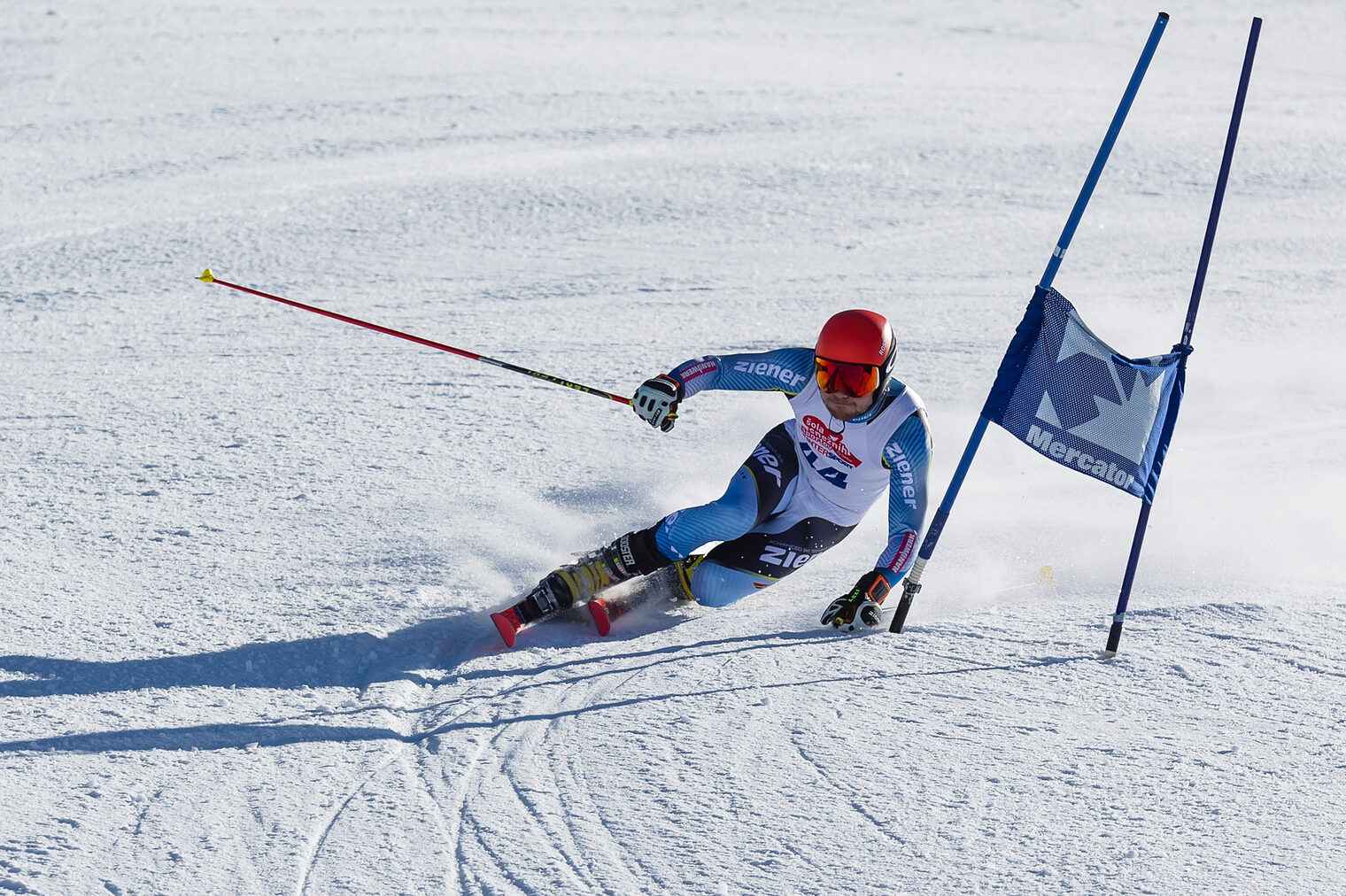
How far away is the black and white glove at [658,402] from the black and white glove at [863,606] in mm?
964

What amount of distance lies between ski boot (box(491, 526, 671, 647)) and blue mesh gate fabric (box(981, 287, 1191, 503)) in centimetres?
149

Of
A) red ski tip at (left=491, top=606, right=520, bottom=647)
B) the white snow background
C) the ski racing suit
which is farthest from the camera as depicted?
the ski racing suit

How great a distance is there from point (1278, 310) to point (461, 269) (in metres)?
5.79

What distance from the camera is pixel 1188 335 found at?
502cm

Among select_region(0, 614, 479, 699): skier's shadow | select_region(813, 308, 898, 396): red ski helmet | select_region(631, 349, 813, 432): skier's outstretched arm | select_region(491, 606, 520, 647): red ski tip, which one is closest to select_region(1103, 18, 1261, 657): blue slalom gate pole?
select_region(813, 308, 898, 396): red ski helmet

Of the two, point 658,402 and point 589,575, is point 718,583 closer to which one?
point 589,575

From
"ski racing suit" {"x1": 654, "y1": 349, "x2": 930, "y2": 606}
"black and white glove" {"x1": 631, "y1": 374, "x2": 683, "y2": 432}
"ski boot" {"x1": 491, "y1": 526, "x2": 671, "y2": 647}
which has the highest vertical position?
"black and white glove" {"x1": 631, "y1": 374, "x2": 683, "y2": 432}

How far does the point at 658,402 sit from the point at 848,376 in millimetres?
758

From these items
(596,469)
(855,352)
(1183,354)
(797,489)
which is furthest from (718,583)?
(1183,354)

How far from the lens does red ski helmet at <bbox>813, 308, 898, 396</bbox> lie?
5.14m

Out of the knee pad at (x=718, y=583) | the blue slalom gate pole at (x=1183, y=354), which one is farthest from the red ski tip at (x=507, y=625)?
the blue slalom gate pole at (x=1183, y=354)

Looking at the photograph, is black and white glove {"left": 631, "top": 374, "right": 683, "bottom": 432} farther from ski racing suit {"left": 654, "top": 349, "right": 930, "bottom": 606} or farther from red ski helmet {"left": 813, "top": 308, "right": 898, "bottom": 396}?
red ski helmet {"left": 813, "top": 308, "right": 898, "bottom": 396}

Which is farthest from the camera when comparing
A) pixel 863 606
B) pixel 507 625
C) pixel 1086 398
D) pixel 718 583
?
pixel 718 583

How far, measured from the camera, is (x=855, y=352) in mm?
5145
